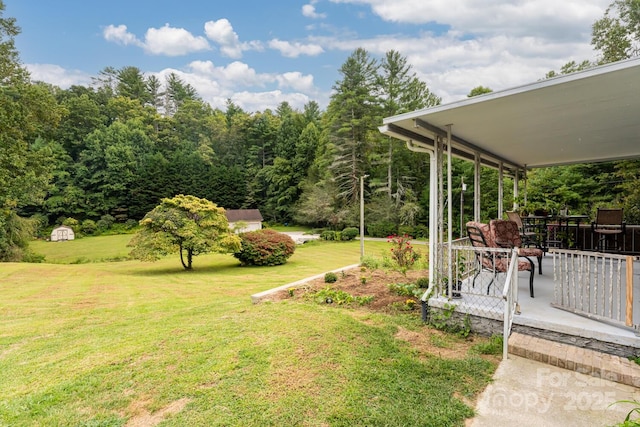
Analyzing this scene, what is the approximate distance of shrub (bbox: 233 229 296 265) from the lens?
14.2 metres

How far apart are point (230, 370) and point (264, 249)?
1113 centimetres

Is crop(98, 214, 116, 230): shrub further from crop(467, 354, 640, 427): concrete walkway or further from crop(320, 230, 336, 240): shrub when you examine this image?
crop(467, 354, 640, 427): concrete walkway

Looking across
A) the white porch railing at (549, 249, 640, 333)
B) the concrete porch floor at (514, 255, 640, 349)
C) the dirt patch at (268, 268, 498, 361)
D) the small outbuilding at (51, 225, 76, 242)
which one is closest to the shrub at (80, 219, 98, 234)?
the small outbuilding at (51, 225, 76, 242)

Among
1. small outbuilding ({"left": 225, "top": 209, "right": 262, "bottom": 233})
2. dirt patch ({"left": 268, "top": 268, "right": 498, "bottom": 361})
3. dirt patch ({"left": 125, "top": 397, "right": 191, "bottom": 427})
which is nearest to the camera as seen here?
dirt patch ({"left": 125, "top": 397, "right": 191, "bottom": 427})

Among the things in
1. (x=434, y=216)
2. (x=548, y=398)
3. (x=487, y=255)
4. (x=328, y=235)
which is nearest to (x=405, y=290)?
(x=487, y=255)

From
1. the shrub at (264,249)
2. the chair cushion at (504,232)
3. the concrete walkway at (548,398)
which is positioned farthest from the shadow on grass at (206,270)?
the concrete walkway at (548,398)

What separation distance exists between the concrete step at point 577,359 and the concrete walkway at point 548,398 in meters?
0.05

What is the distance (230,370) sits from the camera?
318 centimetres

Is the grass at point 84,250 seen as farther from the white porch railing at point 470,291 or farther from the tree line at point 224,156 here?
the white porch railing at point 470,291

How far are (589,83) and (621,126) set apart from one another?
8.13 feet

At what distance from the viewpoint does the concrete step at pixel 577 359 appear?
279 centimetres

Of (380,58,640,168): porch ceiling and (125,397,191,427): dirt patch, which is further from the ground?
(380,58,640,168): porch ceiling

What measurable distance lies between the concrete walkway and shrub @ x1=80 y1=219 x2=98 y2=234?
115ft

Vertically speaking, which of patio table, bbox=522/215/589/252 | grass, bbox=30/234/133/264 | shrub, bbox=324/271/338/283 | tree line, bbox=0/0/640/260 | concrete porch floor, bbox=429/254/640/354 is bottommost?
grass, bbox=30/234/133/264
